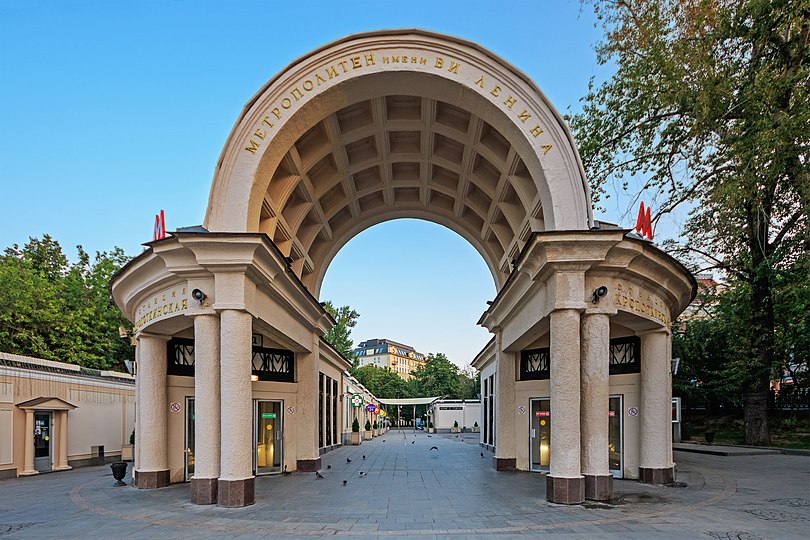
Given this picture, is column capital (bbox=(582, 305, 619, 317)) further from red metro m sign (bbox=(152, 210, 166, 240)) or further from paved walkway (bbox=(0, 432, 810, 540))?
red metro m sign (bbox=(152, 210, 166, 240))

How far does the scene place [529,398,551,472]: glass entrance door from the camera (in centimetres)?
1566

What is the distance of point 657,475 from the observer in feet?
41.3

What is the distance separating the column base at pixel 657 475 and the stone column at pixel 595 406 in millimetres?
2706

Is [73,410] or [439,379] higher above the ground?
[73,410]

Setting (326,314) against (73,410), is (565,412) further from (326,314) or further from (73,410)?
(73,410)

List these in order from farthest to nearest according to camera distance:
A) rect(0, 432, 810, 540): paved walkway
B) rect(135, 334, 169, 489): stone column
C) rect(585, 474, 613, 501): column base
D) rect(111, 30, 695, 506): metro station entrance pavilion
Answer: rect(135, 334, 169, 489): stone column → rect(111, 30, 695, 506): metro station entrance pavilion → rect(585, 474, 613, 501): column base → rect(0, 432, 810, 540): paved walkway

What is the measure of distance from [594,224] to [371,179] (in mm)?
7815

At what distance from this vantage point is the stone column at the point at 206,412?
10492mm

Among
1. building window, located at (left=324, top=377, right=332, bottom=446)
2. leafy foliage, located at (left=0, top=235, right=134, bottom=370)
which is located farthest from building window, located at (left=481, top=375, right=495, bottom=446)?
leafy foliage, located at (left=0, top=235, right=134, bottom=370)

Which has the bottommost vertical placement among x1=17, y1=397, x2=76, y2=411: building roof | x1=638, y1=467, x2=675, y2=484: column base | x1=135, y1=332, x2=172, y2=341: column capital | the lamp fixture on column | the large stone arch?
x1=638, y1=467, x2=675, y2=484: column base

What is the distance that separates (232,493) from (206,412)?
1.61m

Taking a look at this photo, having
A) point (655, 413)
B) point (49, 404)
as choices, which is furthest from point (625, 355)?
point (49, 404)

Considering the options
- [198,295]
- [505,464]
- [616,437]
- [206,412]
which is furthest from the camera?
[505,464]

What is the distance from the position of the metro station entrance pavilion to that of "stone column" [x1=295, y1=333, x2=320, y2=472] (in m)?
0.05
